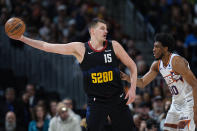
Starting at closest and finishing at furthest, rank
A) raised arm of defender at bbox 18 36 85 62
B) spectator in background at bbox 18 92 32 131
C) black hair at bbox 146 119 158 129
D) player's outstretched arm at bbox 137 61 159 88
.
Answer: raised arm of defender at bbox 18 36 85 62, player's outstretched arm at bbox 137 61 159 88, black hair at bbox 146 119 158 129, spectator in background at bbox 18 92 32 131

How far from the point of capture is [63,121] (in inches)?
379

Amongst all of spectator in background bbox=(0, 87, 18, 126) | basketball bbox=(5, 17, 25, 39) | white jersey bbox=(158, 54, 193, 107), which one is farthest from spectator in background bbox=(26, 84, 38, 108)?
white jersey bbox=(158, 54, 193, 107)

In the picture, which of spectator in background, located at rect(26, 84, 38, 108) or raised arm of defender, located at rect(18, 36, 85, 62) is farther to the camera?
spectator in background, located at rect(26, 84, 38, 108)

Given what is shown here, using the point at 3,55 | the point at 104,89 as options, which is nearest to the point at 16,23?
the point at 104,89

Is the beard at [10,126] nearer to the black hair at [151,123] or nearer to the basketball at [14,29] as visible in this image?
the black hair at [151,123]

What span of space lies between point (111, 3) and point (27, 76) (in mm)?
4893

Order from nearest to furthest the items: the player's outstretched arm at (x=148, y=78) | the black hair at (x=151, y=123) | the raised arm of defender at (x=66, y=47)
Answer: the raised arm of defender at (x=66, y=47) < the player's outstretched arm at (x=148, y=78) < the black hair at (x=151, y=123)

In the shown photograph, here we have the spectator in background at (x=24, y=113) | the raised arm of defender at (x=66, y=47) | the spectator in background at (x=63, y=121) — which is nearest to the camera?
the raised arm of defender at (x=66, y=47)

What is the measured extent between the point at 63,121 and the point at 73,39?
159 inches

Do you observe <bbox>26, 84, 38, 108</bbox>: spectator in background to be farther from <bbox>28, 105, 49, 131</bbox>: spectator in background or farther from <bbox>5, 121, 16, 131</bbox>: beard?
<bbox>28, 105, 49, 131</bbox>: spectator in background

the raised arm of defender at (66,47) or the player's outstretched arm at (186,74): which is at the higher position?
the raised arm of defender at (66,47)

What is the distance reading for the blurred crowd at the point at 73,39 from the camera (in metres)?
9.71

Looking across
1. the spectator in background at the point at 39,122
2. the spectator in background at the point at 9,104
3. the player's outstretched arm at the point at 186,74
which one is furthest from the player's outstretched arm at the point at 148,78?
the spectator in background at the point at 9,104

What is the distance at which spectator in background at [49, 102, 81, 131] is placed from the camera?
949 cm
